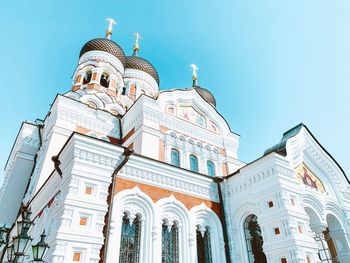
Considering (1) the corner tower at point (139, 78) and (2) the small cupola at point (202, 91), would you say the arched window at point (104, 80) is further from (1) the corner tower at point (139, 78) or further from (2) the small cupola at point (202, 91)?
(2) the small cupola at point (202, 91)

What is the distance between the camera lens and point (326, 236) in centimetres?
1074

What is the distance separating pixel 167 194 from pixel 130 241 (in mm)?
1807

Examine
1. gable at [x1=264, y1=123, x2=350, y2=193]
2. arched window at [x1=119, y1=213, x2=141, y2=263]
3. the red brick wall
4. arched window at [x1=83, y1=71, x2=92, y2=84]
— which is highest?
arched window at [x1=83, y1=71, x2=92, y2=84]

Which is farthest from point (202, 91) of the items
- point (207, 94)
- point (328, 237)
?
point (328, 237)

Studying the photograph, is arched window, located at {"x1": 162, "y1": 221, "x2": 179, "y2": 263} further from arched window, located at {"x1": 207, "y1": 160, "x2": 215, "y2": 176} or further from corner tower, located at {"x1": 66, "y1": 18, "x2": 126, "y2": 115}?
corner tower, located at {"x1": 66, "y1": 18, "x2": 126, "y2": 115}

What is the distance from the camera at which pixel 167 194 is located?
344 inches

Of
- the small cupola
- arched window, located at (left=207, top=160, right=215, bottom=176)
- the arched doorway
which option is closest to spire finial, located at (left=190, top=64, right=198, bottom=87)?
the small cupola

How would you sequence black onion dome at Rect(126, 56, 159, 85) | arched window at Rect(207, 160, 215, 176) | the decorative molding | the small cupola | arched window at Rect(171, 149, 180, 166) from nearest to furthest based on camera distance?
the decorative molding → arched window at Rect(171, 149, 180, 166) → arched window at Rect(207, 160, 215, 176) → the small cupola → black onion dome at Rect(126, 56, 159, 85)

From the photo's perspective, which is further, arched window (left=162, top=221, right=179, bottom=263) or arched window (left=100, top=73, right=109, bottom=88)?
arched window (left=100, top=73, right=109, bottom=88)

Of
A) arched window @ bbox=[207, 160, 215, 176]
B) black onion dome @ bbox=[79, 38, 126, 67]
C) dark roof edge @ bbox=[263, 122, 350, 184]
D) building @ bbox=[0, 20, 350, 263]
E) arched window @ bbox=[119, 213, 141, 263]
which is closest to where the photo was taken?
building @ bbox=[0, 20, 350, 263]

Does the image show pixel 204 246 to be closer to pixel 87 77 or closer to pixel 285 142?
pixel 285 142

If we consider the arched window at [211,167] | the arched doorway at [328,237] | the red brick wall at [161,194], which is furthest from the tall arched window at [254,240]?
the arched window at [211,167]

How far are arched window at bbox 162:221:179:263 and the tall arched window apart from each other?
7.85 feet

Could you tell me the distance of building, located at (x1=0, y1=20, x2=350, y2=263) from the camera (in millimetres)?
6973
